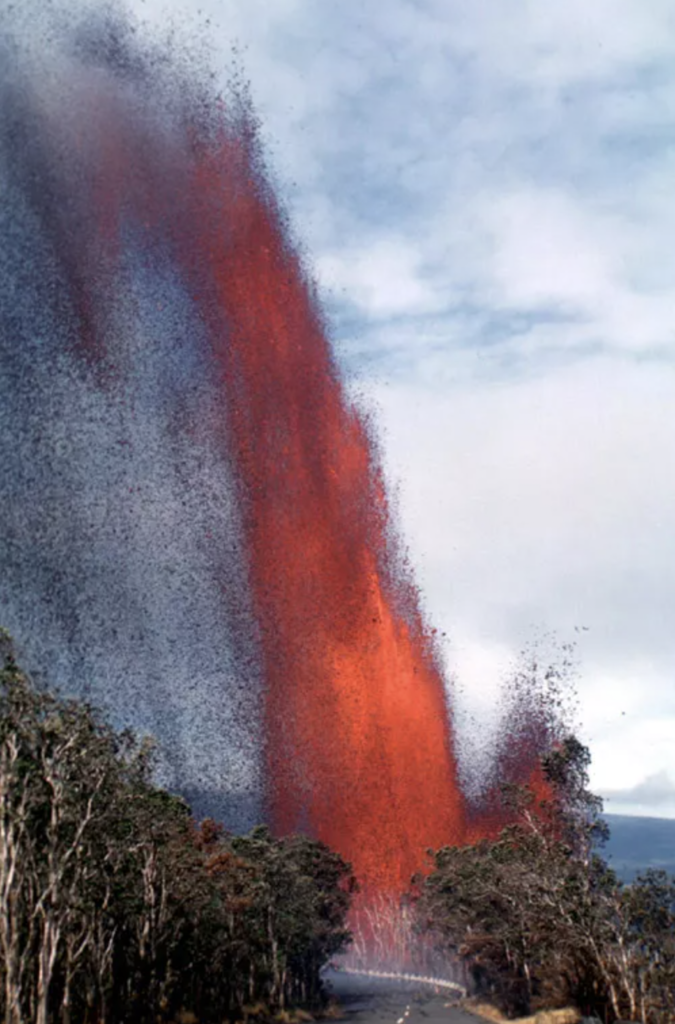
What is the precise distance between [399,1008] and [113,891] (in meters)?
53.8

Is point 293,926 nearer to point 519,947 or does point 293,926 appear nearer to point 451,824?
point 519,947

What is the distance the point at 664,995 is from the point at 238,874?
31707 mm

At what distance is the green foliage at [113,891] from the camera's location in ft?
147

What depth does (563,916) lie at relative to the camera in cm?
5834

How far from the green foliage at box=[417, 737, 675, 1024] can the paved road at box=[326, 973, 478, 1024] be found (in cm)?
594

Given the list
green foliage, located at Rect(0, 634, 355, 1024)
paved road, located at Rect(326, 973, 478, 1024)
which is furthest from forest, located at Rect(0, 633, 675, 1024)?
paved road, located at Rect(326, 973, 478, 1024)

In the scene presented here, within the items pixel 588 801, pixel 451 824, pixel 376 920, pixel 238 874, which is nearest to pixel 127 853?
pixel 238 874

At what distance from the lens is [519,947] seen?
245ft

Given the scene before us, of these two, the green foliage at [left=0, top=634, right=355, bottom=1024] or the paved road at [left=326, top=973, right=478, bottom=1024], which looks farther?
the paved road at [left=326, top=973, right=478, bottom=1024]

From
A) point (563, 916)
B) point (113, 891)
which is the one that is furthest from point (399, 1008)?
point (113, 891)

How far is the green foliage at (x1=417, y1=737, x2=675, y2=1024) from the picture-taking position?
56062 mm

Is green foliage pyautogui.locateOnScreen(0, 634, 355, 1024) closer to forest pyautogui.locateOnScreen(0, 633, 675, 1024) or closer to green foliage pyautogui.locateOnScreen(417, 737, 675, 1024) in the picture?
forest pyautogui.locateOnScreen(0, 633, 675, 1024)

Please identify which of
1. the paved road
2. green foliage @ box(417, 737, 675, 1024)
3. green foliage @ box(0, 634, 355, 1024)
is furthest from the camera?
the paved road

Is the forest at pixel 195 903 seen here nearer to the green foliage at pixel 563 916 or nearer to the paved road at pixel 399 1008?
the green foliage at pixel 563 916
